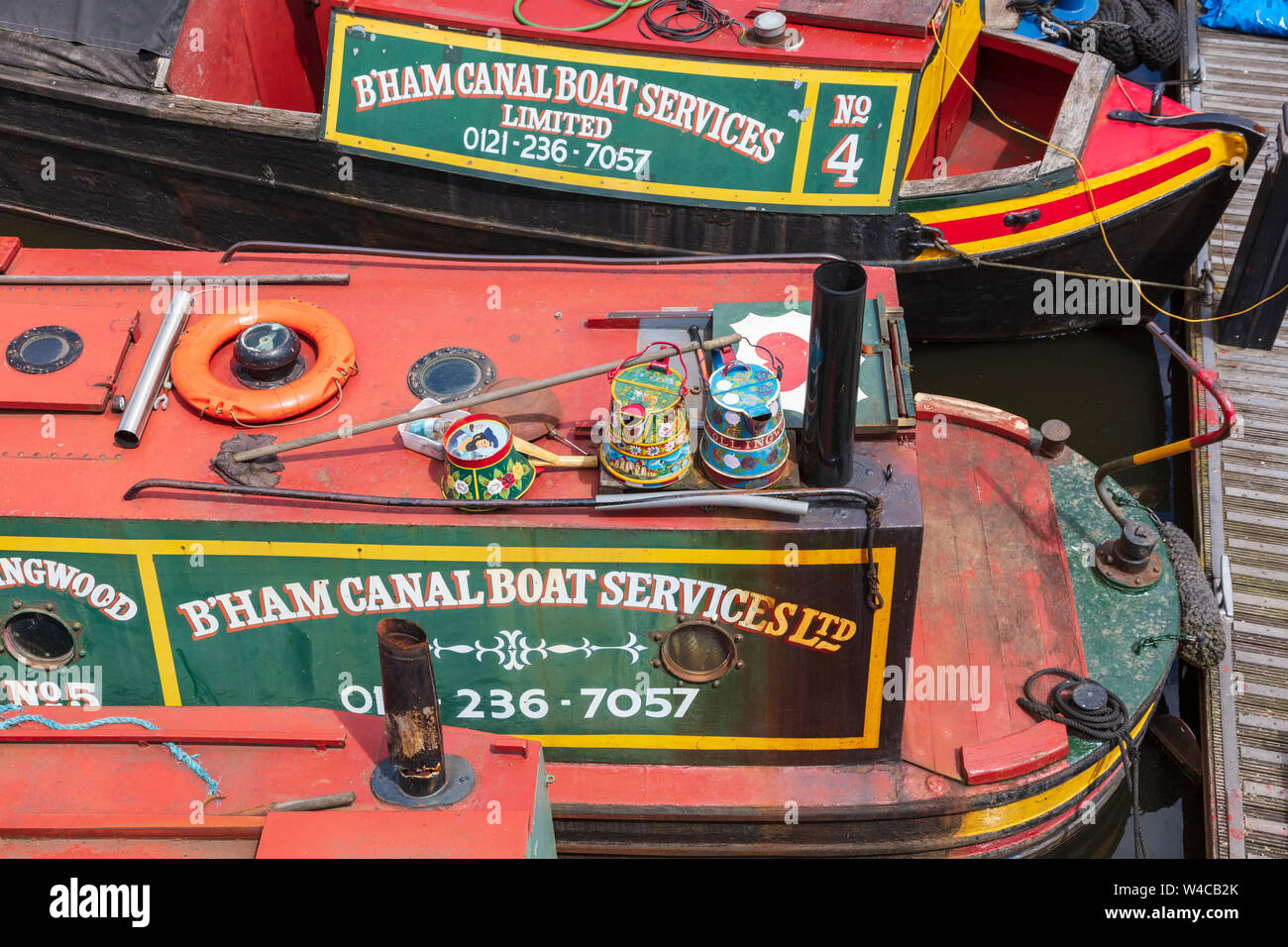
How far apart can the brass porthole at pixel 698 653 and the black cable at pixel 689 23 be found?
490 cm

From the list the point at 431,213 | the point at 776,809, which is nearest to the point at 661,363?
the point at 776,809

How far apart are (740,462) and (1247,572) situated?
186 inches

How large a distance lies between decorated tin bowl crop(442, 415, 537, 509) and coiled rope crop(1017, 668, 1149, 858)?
299 centimetres

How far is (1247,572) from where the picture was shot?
884 cm

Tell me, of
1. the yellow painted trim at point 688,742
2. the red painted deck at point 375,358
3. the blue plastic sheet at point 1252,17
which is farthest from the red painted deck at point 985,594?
the blue plastic sheet at point 1252,17

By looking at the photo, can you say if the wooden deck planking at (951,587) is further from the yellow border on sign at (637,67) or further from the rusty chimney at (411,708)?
the rusty chimney at (411,708)

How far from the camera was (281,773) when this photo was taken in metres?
5.70

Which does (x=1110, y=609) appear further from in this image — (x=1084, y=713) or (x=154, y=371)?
(x=154, y=371)

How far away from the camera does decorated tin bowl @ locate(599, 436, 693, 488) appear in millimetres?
5797

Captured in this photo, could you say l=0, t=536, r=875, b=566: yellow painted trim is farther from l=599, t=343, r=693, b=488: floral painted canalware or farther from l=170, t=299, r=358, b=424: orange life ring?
l=170, t=299, r=358, b=424: orange life ring

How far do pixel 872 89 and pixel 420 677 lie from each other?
595 cm

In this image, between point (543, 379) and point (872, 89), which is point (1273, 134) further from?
point (543, 379)

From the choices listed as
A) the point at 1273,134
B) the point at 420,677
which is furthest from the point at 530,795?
the point at 1273,134

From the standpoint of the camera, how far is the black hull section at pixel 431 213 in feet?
32.7
